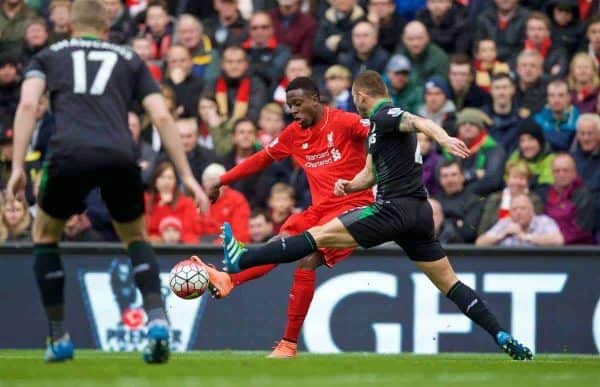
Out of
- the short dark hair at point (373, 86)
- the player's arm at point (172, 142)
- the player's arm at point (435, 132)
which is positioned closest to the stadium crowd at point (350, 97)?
the short dark hair at point (373, 86)

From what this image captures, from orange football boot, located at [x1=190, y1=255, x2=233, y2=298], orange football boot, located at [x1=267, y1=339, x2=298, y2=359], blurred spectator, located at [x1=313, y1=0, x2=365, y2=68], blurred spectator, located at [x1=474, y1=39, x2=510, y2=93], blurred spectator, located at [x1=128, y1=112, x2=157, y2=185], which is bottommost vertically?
orange football boot, located at [x1=267, y1=339, x2=298, y2=359]

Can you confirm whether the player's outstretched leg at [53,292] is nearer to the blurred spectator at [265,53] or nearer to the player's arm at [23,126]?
the player's arm at [23,126]

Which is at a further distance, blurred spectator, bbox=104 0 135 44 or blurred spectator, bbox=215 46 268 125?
blurred spectator, bbox=104 0 135 44

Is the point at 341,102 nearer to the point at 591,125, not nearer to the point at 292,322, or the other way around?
the point at 591,125

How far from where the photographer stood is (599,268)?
1594 cm

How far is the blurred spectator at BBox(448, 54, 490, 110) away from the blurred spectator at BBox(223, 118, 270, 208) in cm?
232

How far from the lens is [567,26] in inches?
739

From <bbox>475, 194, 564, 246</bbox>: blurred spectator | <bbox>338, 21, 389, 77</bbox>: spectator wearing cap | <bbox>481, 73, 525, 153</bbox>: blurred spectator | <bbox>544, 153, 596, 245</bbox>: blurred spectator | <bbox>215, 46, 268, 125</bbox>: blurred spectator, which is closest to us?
<bbox>475, 194, 564, 246</bbox>: blurred spectator

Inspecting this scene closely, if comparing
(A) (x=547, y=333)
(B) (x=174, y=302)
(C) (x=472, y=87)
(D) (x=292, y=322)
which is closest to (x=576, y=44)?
(C) (x=472, y=87)

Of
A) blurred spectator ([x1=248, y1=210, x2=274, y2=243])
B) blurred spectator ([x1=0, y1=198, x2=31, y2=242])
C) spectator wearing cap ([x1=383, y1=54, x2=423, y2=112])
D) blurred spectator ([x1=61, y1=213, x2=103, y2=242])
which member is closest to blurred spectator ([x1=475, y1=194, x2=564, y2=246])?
blurred spectator ([x1=248, y1=210, x2=274, y2=243])

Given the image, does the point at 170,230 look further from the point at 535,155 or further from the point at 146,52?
the point at 535,155

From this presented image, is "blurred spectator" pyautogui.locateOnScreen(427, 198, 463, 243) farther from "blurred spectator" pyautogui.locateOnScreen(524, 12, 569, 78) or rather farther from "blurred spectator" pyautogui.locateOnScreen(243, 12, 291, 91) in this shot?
"blurred spectator" pyautogui.locateOnScreen(243, 12, 291, 91)

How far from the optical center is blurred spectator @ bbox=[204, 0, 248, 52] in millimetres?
19812

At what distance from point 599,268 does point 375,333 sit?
2.33 meters
